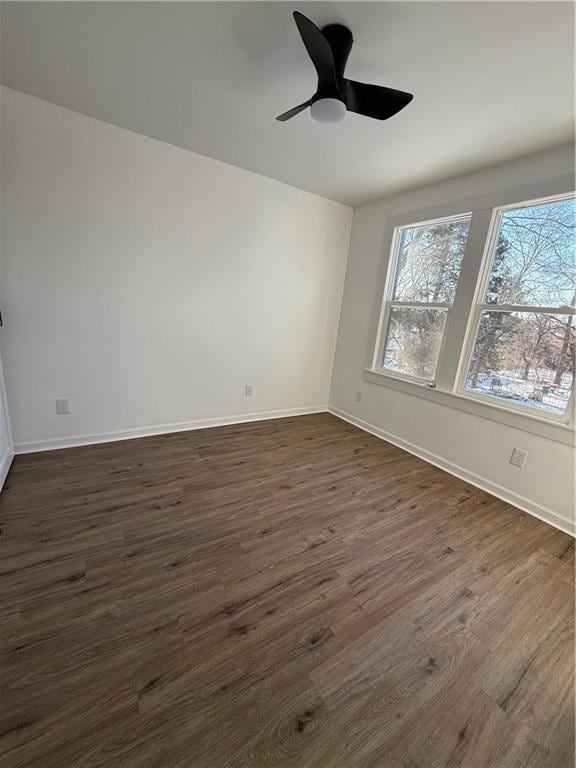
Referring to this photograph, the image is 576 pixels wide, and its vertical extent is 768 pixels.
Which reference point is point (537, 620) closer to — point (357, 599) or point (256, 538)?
point (357, 599)

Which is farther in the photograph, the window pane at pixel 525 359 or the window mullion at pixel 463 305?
the window mullion at pixel 463 305

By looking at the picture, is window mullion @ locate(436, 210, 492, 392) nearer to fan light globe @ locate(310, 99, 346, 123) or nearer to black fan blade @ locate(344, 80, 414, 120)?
black fan blade @ locate(344, 80, 414, 120)

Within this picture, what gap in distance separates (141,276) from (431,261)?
2687 mm

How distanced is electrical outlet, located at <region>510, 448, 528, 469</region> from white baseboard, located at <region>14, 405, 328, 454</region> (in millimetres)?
2212

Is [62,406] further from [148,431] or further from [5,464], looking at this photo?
[148,431]

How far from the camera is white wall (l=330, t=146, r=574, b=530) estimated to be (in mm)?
2227

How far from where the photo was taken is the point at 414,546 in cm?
192

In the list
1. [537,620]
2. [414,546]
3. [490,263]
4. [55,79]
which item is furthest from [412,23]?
[537,620]

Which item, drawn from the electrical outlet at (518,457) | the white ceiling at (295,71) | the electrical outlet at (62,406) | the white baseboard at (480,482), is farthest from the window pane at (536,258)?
the electrical outlet at (62,406)

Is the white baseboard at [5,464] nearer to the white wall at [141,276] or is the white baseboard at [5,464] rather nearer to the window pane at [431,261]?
the white wall at [141,276]

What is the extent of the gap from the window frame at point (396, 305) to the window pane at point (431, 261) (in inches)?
1.4

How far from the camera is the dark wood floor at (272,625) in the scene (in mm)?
1016

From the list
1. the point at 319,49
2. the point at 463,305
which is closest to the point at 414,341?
the point at 463,305

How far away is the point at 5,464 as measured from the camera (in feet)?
7.22
